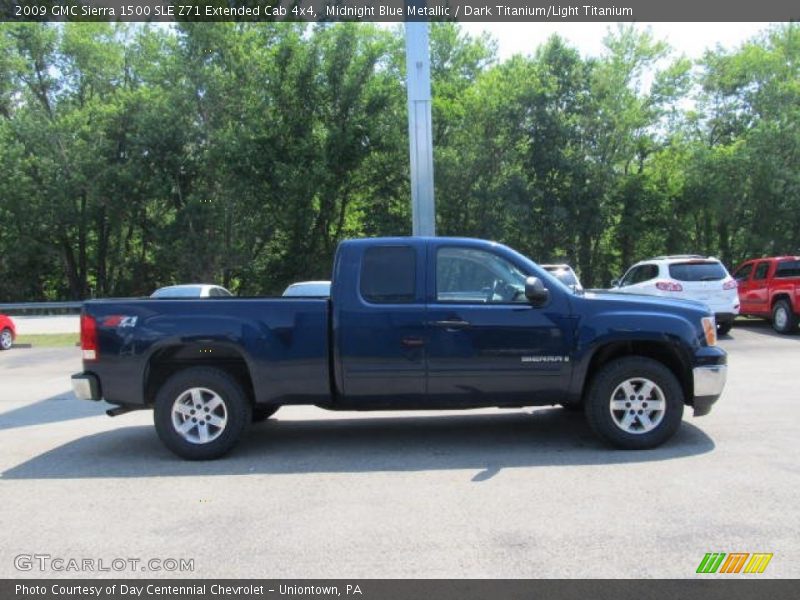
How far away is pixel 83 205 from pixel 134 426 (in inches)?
1207

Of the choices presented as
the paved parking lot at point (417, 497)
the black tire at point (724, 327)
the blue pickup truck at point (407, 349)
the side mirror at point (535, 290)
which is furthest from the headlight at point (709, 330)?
the black tire at point (724, 327)

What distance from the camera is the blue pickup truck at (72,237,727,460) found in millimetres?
5941

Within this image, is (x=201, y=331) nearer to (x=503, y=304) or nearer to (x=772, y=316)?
(x=503, y=304)

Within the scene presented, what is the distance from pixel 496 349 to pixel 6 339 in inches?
670

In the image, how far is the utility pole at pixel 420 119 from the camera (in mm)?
12016

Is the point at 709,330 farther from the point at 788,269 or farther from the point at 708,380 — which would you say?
the point at 788,269

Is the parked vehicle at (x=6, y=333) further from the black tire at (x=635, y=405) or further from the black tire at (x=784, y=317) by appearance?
the black tire at (x=784, y=317)

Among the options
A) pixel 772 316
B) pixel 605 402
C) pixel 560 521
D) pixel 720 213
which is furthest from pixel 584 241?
pixel 560 521

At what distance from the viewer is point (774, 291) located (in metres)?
16.3

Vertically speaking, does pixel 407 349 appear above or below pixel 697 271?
below

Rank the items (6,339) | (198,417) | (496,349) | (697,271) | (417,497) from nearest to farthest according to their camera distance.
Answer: (417,497) → (496,349) → (198,417) → (697,271) → (6,339)

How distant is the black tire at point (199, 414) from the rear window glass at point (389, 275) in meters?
1.52

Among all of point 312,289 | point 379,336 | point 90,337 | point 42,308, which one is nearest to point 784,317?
point 312,289
